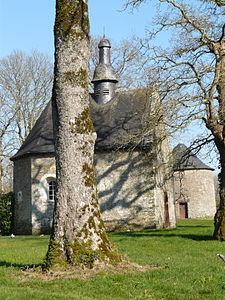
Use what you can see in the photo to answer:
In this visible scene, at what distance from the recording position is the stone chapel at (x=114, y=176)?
2044cm

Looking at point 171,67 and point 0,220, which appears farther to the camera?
point 0,220

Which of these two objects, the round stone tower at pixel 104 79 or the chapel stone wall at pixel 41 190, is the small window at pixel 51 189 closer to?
the chapel stone wall at pixel 41 190

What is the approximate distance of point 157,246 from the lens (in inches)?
496

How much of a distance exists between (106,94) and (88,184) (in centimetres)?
1638

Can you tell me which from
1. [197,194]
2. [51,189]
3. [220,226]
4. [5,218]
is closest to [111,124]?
[51,189]

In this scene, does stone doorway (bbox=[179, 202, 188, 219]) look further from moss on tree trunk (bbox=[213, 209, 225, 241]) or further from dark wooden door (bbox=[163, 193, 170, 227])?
moss on tree trunk (bbox=[213, 209, 225, 241])

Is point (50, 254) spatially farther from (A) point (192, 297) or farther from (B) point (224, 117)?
(B) point (224, 117)

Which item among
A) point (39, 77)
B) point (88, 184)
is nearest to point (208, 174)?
point (39, 77)

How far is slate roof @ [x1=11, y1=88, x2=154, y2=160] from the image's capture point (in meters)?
21.0

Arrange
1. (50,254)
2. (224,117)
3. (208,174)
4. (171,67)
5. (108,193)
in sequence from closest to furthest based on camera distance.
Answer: (50,254), (224,117), (171,67), (108,193), (208,174)

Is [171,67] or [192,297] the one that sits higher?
Answer: [171,67]

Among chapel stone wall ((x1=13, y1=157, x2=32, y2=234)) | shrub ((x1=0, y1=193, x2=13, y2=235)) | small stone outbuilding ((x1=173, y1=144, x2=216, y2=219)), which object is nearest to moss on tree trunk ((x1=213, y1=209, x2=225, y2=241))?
chapel stone wall ((x1=13, y1=157, x2=32, y2=234))

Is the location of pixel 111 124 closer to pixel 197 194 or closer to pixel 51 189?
pixel 51 189

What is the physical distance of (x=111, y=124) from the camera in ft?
72.0
